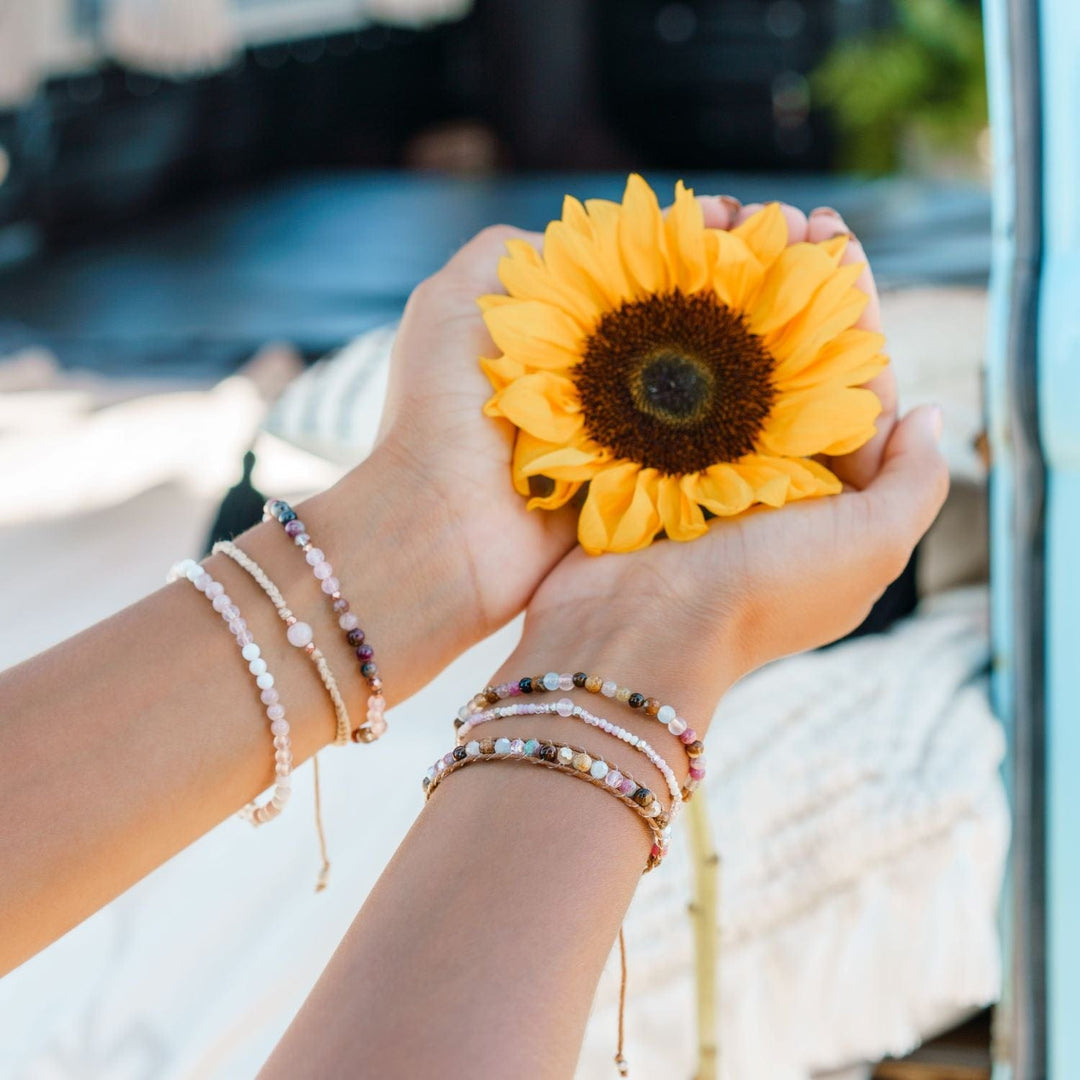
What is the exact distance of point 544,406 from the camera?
2.25 feet

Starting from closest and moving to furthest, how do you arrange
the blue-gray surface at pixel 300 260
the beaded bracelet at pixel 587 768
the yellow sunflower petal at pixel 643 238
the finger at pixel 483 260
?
1. the beaded bracelet at pixel 587 768
2. the yellow sunflower petal at pixel 643 238
3. the finger at pixel 483 260
4. the blue-gray surface at pixel 300 260

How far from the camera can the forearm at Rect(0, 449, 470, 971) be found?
61cm

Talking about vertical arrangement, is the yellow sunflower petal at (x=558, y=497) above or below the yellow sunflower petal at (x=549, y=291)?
below

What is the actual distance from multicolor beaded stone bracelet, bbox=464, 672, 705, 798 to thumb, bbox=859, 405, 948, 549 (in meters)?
0.20

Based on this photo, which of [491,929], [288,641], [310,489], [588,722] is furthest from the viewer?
[310,489]

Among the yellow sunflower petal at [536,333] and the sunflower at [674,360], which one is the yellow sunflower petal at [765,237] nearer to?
the sunflower at [674,360]

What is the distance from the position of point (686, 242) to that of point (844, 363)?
12 cm

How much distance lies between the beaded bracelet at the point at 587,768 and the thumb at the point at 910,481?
25 cm

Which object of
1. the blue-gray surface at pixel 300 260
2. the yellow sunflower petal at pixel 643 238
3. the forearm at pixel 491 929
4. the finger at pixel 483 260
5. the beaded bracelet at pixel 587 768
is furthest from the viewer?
the blue-gray surface at pixel 300 260

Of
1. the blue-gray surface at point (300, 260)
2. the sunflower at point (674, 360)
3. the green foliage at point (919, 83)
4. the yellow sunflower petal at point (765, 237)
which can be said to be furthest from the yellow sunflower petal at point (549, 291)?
the green foliage at point (919, 83)

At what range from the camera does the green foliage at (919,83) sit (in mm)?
4004

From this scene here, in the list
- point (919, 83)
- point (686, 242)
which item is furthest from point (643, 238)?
point (919, 83)

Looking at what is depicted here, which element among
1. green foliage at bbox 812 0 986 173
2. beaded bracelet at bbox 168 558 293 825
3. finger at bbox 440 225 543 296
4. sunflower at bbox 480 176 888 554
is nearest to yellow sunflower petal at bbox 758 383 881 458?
sunflower at bbox 480 176 888 554

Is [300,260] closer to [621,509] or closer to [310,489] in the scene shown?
A: [310,489]
